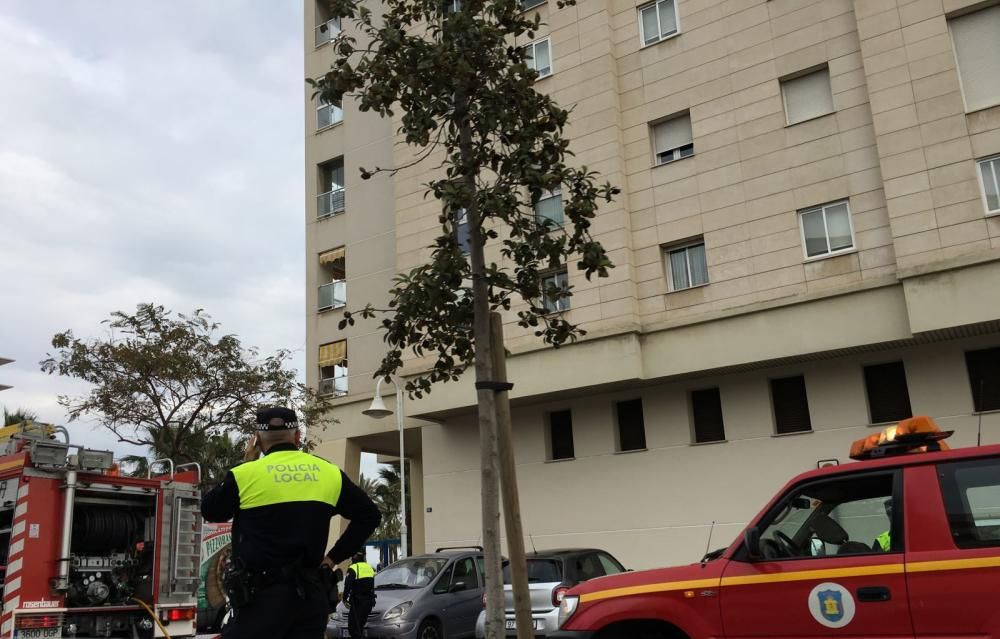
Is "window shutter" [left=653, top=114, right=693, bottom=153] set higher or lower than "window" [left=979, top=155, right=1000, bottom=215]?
higher

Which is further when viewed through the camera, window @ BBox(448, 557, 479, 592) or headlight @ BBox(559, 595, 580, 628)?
window @ BBox(448, 557, 479, 592)

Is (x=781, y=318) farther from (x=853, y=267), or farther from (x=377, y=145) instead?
(x=377, y=145)

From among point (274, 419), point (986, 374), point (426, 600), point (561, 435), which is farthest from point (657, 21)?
point (274, 419)

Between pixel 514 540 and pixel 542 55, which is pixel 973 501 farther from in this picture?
pixel 542 55

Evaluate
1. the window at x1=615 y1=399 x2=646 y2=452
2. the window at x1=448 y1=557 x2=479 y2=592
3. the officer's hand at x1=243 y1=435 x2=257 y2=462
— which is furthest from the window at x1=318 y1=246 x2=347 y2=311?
the officer's hand at x1=243 y1=435 x2=257 y2=462

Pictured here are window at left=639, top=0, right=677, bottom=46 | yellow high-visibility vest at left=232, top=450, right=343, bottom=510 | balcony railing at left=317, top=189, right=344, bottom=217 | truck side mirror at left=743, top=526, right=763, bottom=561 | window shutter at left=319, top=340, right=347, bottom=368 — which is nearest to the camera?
yellow high-visibility vest at left=232, top=450, right=343, bottom=510

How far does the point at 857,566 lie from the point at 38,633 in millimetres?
8196

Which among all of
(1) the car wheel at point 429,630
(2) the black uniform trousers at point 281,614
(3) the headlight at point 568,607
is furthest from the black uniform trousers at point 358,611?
(2) the black uniform trousers at point 281,614

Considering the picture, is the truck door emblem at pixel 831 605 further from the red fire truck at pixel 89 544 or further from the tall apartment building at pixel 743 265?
the tall apartment building at pixel 743 265

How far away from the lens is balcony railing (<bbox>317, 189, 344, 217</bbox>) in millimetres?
27375

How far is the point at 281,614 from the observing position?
158 inches

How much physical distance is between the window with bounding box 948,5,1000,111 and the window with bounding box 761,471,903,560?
1374cm

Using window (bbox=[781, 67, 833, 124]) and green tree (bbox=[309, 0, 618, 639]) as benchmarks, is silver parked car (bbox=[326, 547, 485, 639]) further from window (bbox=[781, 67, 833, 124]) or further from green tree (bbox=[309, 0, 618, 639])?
window (bbox=[781, 67, 833, 124])

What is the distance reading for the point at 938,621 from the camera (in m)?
4.66
